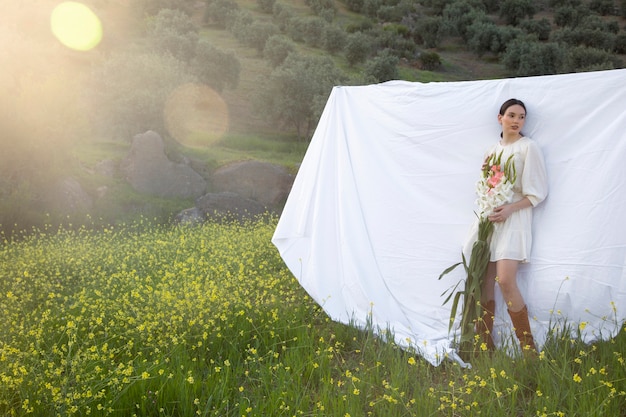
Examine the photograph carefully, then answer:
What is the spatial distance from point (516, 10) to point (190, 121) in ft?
134

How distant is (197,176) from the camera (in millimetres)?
18062

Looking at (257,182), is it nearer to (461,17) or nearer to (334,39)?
(334,39)

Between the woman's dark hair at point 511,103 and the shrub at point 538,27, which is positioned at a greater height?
the shrub at point 538,27

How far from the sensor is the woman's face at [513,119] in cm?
504

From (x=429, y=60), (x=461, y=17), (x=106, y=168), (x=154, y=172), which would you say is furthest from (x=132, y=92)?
(x=461, y=17)

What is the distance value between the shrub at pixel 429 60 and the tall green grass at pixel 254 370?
1563 inches

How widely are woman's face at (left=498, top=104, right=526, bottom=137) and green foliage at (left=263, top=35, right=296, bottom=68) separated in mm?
34370

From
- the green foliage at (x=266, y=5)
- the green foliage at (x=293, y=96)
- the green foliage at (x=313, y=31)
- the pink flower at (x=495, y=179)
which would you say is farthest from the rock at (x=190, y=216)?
the green foliage at (x=266, y=5)

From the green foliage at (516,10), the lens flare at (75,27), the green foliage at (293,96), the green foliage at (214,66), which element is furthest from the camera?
the green foliage at (516,10)

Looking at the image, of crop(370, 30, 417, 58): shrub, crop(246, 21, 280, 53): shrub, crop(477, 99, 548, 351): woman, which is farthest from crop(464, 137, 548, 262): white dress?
crop(370, 30, 417, 58): shrub

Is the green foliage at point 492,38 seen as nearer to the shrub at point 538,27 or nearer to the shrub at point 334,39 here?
the shrub at point 538,27

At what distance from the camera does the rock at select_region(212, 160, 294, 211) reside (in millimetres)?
18172

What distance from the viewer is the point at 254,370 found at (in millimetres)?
4965

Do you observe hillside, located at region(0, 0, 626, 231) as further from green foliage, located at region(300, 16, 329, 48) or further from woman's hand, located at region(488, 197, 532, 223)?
woman's hand, located at region(488, 197, 532, 223)
